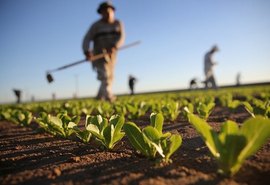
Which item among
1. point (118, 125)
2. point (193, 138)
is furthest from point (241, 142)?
Result: point (193, 138)

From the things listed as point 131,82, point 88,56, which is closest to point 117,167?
point 88,56

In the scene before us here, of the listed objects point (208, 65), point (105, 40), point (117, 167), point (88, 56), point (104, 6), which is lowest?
point (117, 167)

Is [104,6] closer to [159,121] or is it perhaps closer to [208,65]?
[159,121]

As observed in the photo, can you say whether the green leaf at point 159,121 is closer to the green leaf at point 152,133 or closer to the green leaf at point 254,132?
the green leaf at point 152,133

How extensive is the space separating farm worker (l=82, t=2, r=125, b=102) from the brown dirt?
20.1 ft

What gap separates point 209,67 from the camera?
1549 cm

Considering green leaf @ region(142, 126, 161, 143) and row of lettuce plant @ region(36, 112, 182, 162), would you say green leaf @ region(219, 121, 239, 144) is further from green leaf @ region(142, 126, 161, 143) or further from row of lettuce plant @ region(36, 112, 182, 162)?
green leaf @ region(142, 126, 161, 143)

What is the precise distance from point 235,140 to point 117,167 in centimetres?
66

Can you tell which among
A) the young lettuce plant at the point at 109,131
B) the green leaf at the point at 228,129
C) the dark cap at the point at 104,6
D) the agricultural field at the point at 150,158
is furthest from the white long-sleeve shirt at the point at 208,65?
the green leaf at the point at 228,129

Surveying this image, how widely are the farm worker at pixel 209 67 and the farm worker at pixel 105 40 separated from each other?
883 cm

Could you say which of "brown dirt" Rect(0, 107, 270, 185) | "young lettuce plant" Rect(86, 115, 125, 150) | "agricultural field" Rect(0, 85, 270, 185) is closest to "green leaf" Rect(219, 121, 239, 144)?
"agricultural field" Rect(0, 85, 270, 185)

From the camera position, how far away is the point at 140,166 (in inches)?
54.5

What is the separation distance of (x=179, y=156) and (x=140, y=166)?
33 cm

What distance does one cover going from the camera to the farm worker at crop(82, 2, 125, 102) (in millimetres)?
7883
